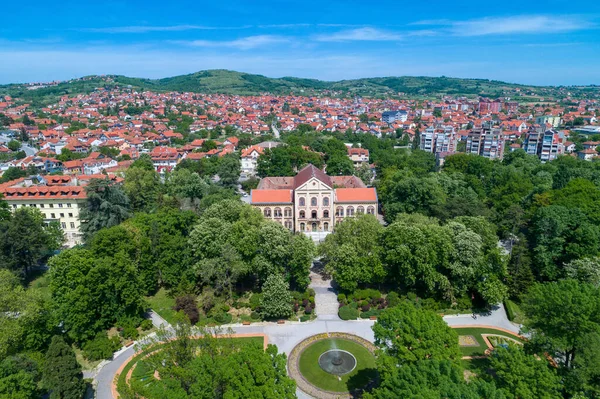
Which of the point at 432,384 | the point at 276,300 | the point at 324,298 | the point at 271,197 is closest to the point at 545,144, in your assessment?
the point at 271,197

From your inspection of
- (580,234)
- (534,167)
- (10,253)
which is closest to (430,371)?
(580,234)

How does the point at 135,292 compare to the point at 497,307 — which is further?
the point at 497,307

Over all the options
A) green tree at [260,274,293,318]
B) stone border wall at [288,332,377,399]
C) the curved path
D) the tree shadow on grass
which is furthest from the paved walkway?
the tree shadow on grass

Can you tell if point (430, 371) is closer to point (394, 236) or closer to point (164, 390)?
point (164, 390)

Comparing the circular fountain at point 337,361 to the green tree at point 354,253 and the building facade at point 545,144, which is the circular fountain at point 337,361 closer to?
the green tree at point 354,253

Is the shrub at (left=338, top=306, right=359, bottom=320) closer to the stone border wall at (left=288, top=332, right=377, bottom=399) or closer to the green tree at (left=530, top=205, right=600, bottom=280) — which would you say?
the stone border wall at (left=288, top=332, right=377, bottom=399)

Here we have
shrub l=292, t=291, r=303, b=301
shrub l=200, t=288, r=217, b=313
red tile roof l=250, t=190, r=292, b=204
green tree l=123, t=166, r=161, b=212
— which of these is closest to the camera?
shrub l=200, t=288, r=217, b=313

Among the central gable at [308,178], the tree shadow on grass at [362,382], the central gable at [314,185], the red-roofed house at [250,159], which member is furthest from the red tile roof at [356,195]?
the red-roofed house at [250,159]
